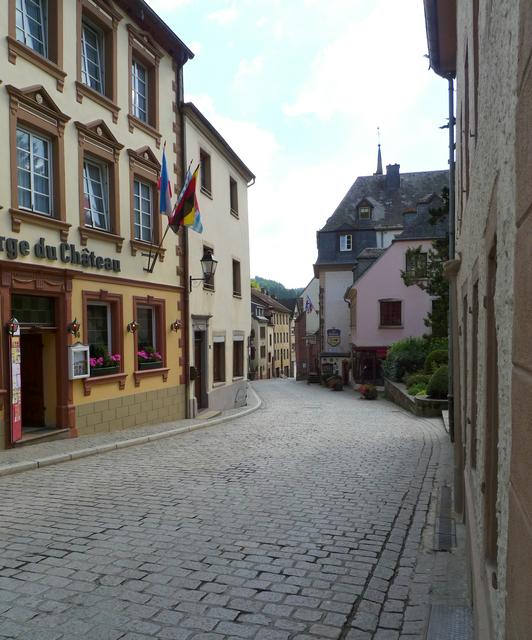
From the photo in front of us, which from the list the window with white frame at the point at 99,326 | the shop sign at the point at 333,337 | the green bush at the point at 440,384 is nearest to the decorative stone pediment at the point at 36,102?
the window with white frame at the point at 99,326

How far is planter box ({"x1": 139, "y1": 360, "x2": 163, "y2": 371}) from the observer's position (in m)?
15.2

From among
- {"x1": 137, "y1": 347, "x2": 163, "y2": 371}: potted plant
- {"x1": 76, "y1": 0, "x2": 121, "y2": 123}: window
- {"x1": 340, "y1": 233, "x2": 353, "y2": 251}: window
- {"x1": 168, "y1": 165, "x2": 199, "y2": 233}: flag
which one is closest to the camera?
{"x1": 76, "y1": 0, "x2": 121, "y2": 123}: window

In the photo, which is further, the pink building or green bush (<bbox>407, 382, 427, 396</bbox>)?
the pink building

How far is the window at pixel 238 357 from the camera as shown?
2359 centimetres

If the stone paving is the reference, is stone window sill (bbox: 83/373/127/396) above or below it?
above

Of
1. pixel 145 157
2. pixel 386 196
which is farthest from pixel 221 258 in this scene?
pixel 386 196

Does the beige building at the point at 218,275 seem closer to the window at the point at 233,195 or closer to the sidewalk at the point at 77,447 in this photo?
the window at the point at 233,195

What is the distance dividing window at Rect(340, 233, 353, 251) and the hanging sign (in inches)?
1649

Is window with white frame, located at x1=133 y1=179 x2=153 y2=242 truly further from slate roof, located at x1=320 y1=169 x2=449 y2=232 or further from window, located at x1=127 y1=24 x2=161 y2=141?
slate roof, located at x1=320 y1=169 x2=449 y2=232

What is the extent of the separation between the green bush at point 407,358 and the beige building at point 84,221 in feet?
48.2

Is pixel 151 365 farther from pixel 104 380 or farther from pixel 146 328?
pixel 104 380

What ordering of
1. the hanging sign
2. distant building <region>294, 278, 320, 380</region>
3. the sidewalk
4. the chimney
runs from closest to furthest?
the sidewalk → the hanging sign → the chimney → distant building <region>294, 278, 320, 380</region>

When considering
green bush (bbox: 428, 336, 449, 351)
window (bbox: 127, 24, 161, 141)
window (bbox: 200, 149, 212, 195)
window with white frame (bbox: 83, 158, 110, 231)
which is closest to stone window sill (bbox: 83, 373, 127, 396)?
window with white frame (bbox: 83, 158, 110, 231)

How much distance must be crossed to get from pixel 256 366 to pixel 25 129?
6053 cm
